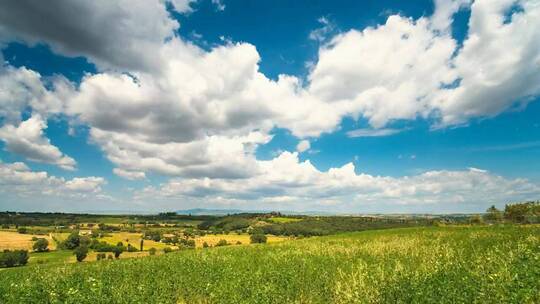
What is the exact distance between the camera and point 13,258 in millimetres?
101500

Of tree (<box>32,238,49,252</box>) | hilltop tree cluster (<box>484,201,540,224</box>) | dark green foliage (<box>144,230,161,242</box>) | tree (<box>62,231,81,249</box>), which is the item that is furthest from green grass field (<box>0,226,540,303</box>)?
dark green foliage (<box>144,230,161,242</box>)

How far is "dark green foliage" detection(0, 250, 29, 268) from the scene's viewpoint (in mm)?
99750

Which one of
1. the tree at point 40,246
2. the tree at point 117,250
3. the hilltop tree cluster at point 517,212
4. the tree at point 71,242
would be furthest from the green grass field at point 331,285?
the tree at point 71,242

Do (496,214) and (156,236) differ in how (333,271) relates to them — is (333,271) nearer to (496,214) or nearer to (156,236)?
(496,214)

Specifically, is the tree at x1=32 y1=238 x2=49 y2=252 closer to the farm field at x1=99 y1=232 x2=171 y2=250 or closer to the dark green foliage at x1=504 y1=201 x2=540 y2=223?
the farm field at x1=99 y1=232 x2=171 y2=250

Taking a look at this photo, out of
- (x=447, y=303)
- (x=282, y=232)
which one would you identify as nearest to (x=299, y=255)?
(x=447, y=303)

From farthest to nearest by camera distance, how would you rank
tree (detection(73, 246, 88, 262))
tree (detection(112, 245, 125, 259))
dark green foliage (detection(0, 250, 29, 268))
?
1. tree (detection(112, 245, 125, 259))
2. tree (detection(73, 246, 88, 262))
3. dark green foliage (detection(0, 250, 29, 268))

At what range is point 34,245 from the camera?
121312 mm

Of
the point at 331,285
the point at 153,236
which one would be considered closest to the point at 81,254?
the point at 153,236

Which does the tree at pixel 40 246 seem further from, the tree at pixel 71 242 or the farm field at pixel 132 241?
the farm field at pixel 132 241

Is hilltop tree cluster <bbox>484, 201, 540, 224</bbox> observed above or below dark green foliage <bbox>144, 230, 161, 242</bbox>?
above

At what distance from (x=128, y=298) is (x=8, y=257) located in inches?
4627

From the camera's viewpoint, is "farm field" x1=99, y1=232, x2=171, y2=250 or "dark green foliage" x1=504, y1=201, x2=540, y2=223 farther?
"farm field" x1=99, y1=232, x2=171, y2=250

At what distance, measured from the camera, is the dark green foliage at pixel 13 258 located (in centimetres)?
9975
